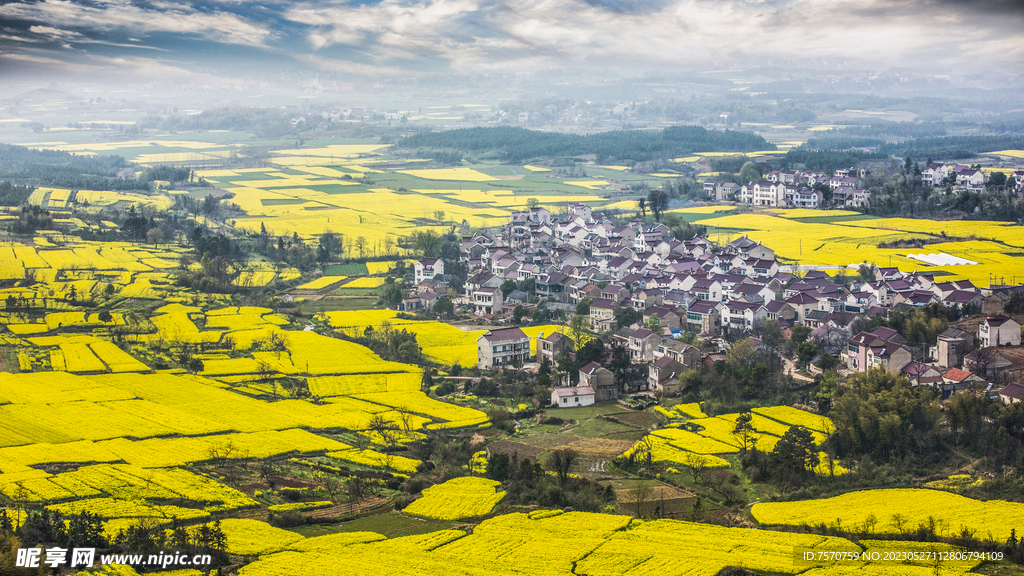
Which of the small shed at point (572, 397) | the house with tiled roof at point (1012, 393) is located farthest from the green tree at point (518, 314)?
the house with tiled roof at point (1012, 393)

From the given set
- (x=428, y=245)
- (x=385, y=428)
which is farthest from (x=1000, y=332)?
(x=428, y=245)

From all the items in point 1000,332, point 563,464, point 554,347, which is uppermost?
point 1000,332

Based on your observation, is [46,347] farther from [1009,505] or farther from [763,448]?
[1009,505]

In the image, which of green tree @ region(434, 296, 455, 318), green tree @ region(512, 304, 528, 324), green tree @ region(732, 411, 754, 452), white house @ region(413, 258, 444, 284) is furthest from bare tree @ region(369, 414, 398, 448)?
white house @ region(413, 258, 444, 284)

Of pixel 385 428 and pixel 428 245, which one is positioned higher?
pixel 428 245

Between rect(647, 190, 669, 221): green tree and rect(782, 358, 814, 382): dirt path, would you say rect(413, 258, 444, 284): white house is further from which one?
rect(782, 358, 814, 382): dirt path

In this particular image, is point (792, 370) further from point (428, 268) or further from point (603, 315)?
point (428, 268)

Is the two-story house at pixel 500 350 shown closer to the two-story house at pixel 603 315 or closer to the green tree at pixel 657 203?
the two-story house at pixel 603 315

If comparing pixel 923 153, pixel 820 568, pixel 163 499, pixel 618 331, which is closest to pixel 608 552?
pixel 820 568
